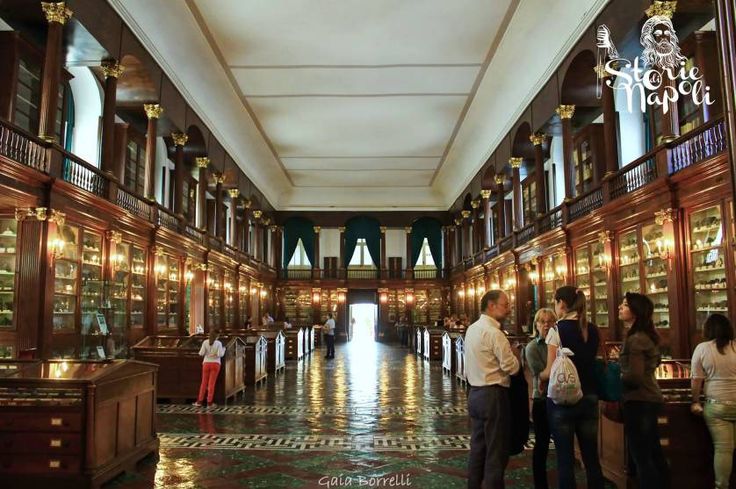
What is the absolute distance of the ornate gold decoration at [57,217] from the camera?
8.91 metres

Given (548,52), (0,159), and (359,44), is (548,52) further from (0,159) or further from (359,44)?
(0,159)

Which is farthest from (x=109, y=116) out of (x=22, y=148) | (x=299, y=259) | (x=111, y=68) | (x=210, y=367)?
(x=299, y=259)

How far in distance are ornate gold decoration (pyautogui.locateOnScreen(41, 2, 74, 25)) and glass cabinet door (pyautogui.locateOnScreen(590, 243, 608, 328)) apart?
1022cm

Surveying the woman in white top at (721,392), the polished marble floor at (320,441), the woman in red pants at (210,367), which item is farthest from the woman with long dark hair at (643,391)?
the woman in red pants at (210,367)

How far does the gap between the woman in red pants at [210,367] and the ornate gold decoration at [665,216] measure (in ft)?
23.3

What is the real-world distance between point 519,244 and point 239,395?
32.3ft

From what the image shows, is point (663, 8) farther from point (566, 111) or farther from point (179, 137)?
point (179, 137)

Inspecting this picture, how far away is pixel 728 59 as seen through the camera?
5.54ft

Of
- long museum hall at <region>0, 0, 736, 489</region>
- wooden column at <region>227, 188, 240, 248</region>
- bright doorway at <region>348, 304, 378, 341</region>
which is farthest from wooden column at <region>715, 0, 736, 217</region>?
bright doorway at <region>348, 304, 378, 341</region>

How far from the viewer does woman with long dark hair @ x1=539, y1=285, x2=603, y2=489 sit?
385cm

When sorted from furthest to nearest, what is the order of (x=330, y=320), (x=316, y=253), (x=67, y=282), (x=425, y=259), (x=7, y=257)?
1. (x=425, y=259)
2. (x=316, y=253)
3. (x=330, y=320)
4. (x=67, y=282)
5. (x=7, y=257)

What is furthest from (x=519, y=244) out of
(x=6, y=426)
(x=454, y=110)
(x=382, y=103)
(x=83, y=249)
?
(x=6, y=426)

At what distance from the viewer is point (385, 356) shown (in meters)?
19.5

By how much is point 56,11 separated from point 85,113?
4542 mm
